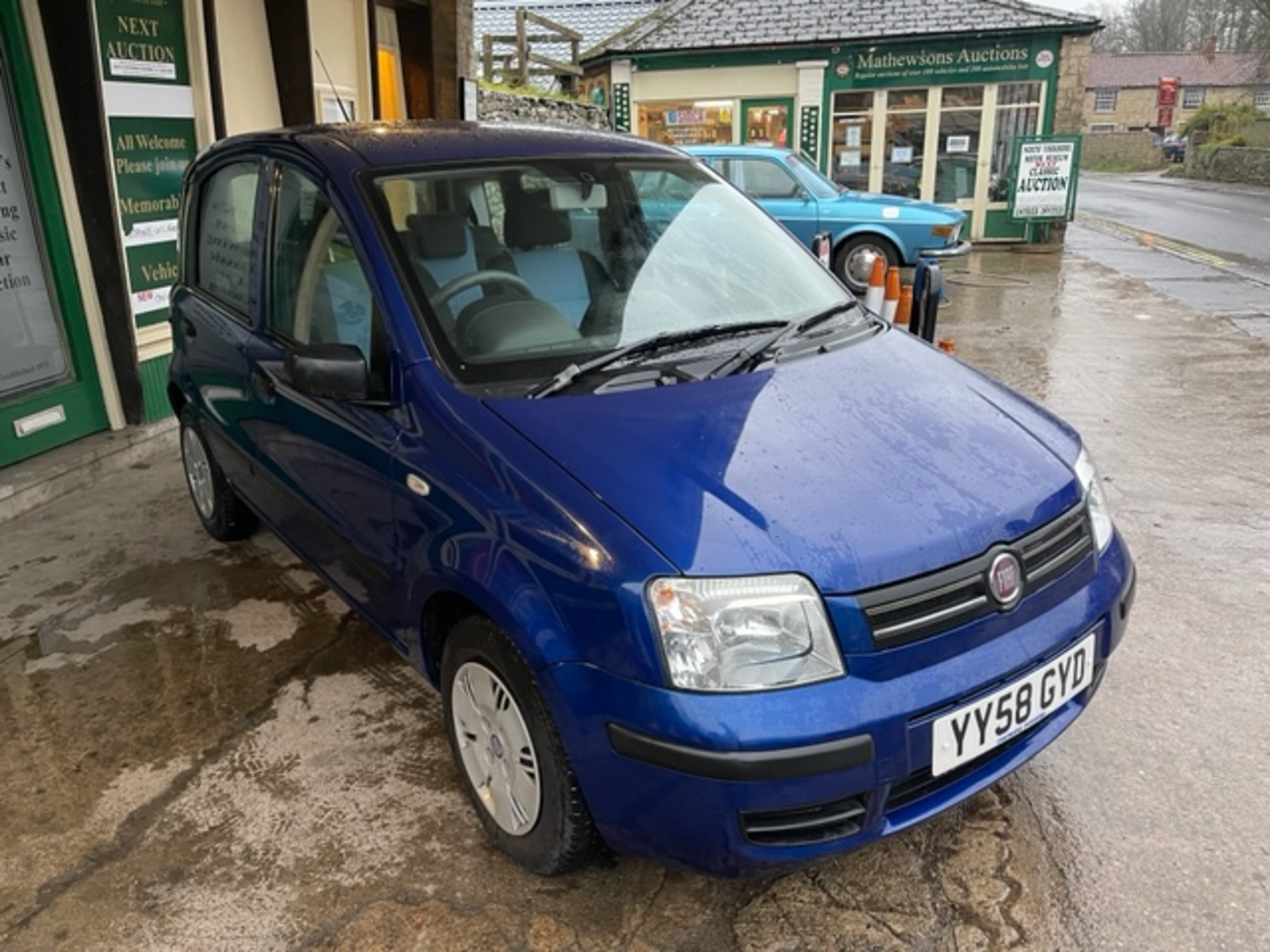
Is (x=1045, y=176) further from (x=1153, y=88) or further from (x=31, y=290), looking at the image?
(x=1153, y=88)

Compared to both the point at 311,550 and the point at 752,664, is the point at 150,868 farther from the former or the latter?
the point at 752,664

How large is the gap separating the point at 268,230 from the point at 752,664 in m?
2.31

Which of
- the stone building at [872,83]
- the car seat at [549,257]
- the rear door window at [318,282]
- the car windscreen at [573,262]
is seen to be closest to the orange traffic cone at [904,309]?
the car windscreen at [573,262]

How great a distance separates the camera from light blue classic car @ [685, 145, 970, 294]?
37.3 ft

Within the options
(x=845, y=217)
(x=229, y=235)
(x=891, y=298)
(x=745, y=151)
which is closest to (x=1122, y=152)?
(x=845, y=217)

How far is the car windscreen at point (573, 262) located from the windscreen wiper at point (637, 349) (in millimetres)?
26

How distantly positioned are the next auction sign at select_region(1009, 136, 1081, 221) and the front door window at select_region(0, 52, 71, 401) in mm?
14342

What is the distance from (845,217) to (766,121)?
21.5 ft

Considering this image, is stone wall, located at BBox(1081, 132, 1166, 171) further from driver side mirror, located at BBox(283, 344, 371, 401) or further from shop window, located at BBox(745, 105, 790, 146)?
driver side mirror, located at BBox(283, 344, 371, 401)

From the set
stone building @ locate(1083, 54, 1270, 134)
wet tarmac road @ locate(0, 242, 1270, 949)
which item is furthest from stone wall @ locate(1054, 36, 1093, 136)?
Answer: stone building @ locate(1083, 54, 1270, 134)

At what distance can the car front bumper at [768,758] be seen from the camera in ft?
6.24

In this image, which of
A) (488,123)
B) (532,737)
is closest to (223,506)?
(488,123)

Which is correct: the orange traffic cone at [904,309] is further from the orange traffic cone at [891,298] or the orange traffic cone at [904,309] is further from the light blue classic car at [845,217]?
the light blue classic car at [845,217]

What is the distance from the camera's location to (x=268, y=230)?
10.8ft
